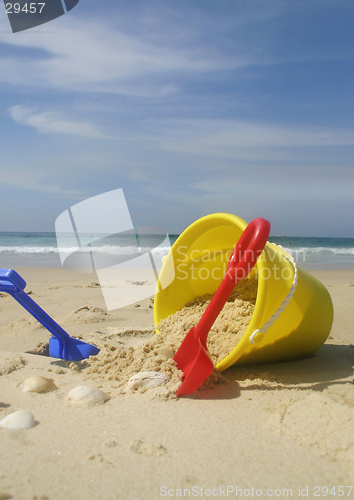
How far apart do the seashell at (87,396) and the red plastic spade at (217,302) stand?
382mm

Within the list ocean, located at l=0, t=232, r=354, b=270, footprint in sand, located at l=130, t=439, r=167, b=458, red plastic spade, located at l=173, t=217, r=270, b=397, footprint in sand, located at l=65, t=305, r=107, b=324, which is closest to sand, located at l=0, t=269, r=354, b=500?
footprint in sand, located at l=130, t=439, r=167, b=458

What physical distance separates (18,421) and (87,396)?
0.33 m

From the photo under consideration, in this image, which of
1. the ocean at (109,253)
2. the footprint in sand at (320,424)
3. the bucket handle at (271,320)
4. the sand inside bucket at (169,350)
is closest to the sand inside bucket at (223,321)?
the sand inside bucket at (169,350)

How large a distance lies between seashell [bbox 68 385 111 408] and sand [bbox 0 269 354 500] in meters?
0.03

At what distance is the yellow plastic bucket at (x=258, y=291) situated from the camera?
2.00 metres

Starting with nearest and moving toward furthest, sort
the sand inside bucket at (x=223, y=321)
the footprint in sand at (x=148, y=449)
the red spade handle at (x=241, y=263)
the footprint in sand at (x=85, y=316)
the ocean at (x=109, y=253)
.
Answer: the footprint in sand at (x=148, y=449) < the red spade handle at (x=241, y=263) < the sand inside bucket at (x=223, y=321) < the footprint in sand at (x=85, y=316) < the ocean at (x=109, y=253)

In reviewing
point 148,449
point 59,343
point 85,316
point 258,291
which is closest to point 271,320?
point 258,291

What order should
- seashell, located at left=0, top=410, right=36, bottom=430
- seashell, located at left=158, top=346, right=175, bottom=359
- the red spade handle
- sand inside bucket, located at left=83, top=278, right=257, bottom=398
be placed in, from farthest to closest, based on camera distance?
seashell, located at left=158, top=346, right=175, bottom=359 < sand inside bucket, located at left=83, top=278, right=257, bottom=398 < the red spade handle < seashell, located at left=0, top=410, right=36, bottom=430

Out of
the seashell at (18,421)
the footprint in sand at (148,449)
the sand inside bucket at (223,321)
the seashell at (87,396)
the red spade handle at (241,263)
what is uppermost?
the red spade handle at (241,263)

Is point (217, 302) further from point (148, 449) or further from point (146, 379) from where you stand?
point (148, 449)

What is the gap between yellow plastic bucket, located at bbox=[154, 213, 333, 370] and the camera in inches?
78.5

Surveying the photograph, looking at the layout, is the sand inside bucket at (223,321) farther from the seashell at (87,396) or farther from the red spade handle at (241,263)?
the seashell at (87,396)

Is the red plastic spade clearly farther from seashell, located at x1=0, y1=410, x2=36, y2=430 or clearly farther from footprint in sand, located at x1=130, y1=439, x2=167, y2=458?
seashell, located at x1=0, y1=410, x2=36, y2=430

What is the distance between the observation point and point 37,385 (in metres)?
1.83
